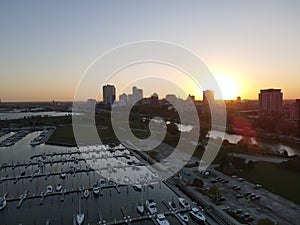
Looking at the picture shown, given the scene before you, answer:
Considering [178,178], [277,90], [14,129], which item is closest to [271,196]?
[178,178]

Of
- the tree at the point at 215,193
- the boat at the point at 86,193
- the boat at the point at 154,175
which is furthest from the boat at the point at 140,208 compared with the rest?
the boat at the point at 154,175

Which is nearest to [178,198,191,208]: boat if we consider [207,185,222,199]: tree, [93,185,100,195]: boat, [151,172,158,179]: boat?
[207,185,222,199]: tree

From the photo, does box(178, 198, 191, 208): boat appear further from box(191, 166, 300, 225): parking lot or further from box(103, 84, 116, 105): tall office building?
box(103, 84, 116, 105): tall office building

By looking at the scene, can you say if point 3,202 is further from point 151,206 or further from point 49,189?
point 151,206

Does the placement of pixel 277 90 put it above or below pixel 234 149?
above

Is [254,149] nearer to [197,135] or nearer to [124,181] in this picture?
[197,135]

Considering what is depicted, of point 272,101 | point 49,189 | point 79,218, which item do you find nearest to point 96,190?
point 49,189
